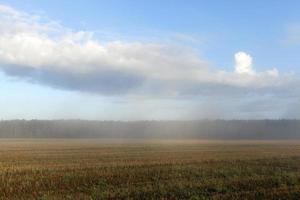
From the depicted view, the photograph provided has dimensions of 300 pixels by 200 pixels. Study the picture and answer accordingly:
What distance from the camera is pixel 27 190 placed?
19.1m

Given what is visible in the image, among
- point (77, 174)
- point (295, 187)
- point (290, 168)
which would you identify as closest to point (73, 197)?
point (77, 174)

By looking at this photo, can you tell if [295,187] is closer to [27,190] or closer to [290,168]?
[290,168]

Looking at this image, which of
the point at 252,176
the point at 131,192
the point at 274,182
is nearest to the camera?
the point at 131,192

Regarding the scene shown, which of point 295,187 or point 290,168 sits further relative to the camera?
point 290,168

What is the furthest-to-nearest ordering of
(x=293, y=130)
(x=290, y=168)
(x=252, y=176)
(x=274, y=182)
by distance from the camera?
(x=293, y=130)
(x=290, y=168)
(x=252, y=176)
(x=274, y=182)

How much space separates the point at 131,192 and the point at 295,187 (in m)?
7.37

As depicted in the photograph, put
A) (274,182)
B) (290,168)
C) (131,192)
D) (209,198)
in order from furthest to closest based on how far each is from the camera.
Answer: (290,168), (274,182), (131,192), (209,198)

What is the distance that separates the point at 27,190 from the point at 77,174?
17.2ft

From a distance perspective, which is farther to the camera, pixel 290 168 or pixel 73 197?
pixel 290 168

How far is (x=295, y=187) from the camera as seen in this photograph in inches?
764

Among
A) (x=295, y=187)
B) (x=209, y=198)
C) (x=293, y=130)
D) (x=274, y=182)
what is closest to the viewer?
(x=209, y=198)

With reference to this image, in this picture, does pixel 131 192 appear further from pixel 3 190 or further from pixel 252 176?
pixel 252 176

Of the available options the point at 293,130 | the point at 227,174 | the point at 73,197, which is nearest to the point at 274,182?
the point at 227,174

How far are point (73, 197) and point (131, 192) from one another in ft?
8.07
